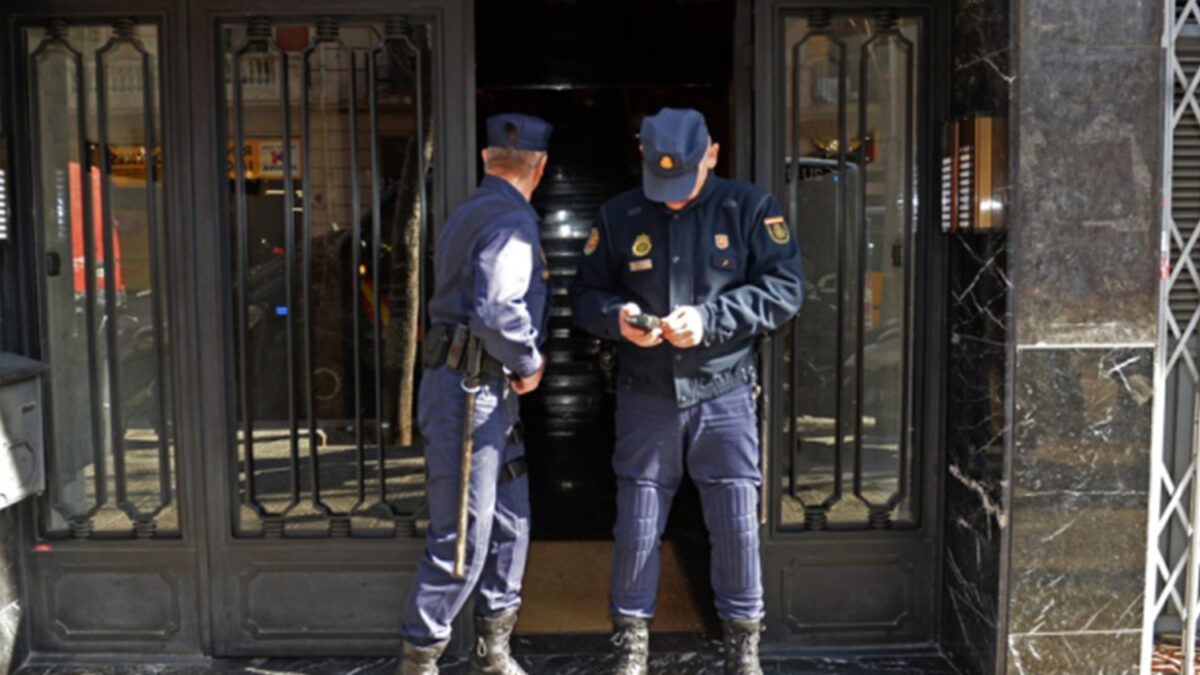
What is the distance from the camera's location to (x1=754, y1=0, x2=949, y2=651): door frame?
3.96 metres

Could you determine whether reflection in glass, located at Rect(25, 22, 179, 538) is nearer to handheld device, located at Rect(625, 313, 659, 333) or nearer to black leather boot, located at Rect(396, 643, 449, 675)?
black leather boot, located at Rect(396, 643, 449, 675)

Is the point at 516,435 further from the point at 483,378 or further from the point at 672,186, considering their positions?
the point at 672,186

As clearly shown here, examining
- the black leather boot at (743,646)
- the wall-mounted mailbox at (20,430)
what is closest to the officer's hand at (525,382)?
the black leather boot at (743,646)

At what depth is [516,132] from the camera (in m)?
3.51

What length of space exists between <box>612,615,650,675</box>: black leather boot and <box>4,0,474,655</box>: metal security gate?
902mm

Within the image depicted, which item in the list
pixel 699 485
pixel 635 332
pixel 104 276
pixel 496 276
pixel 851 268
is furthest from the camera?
pixel 851 268

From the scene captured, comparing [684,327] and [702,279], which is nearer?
[684,327]

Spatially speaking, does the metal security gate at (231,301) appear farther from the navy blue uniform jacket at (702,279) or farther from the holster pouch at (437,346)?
the navy blue uniform jacket at (702,279)

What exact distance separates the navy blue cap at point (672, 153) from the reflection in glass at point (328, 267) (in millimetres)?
918

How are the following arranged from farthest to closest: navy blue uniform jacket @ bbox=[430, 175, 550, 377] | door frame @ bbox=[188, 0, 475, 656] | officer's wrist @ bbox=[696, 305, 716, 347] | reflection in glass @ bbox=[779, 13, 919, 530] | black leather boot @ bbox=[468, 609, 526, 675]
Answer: reflection in glass @ bbox=[779, 13, 919, 530] < door frame @ bbox=[188, 0, 475, 656] < black leather boot @ bbox=[468, 609, 526, 675] < officer's wrist @ bbox=[696, 305, 716, 347] < navy blue uniform jacket @ bbox=[430, 175, 550, 377]

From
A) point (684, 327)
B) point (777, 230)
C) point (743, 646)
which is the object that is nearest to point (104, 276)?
point (684, 327)

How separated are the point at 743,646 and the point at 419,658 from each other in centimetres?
109

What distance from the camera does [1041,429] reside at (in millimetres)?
3553

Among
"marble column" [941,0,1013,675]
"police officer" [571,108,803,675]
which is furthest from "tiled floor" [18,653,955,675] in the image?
"police officer" [571,108,803,675]
